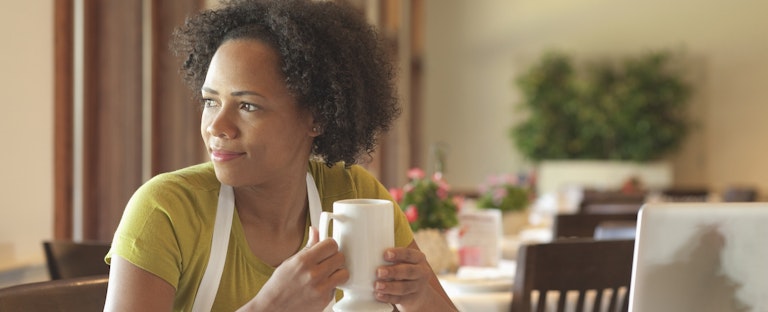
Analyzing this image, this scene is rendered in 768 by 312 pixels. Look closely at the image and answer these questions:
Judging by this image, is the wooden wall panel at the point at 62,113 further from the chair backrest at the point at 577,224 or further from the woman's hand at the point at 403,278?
the woman's hand at the point at 403,278

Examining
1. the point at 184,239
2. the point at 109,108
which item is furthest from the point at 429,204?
the point at 184,239

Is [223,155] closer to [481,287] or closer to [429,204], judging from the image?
[481,287]

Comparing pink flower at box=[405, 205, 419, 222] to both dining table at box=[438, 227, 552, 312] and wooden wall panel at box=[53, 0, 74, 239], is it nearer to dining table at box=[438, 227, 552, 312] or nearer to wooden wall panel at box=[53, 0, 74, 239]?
dining table at box=[438, 227, 552, 312]

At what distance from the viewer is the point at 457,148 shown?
10.8 meters

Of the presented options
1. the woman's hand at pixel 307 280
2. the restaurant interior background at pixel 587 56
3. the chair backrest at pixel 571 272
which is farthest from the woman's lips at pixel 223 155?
the restaurant interior background at pixel 587 56

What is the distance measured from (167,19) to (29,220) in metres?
1.06

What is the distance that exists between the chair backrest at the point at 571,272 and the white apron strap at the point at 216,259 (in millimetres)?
706

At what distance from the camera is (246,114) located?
1.36 m

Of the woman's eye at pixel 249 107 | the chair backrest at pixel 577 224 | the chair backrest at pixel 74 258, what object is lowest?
the chair backrest at pixel 577 224

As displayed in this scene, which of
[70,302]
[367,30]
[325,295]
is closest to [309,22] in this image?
[367,30]

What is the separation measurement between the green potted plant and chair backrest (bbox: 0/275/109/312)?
339 inches

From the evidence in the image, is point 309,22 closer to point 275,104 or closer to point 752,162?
point 275,104

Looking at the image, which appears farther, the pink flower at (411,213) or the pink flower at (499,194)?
the pink flower at (499,194)

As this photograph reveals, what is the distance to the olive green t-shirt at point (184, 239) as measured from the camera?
1327 millimetres
